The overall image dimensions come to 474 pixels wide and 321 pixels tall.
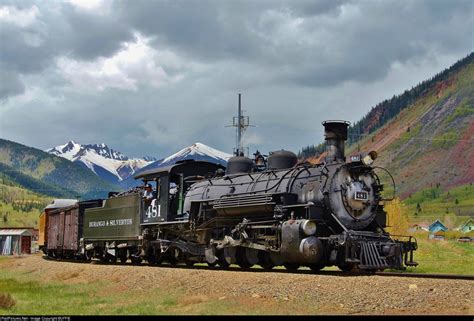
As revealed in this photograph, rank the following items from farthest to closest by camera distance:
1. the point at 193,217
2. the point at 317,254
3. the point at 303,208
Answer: the point at 193,217
the point at 303,208
the point at 317,254

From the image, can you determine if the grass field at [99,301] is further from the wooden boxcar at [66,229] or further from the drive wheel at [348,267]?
the wooden boxcar at [66,229]

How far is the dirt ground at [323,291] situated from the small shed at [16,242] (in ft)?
157

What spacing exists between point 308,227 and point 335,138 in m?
3.85

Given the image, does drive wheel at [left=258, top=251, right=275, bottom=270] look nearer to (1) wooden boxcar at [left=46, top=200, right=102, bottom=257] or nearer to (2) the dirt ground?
(2) the dirt ground

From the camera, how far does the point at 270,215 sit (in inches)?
789

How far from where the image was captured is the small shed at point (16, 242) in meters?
62.7

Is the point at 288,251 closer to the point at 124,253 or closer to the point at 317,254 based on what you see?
the point at 317,254

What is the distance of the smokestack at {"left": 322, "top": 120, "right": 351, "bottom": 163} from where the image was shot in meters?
20.4

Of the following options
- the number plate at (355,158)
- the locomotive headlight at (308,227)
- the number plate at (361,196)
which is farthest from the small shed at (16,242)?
the locomotive headlight at (308,227)

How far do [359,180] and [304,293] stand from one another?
6.77 meters

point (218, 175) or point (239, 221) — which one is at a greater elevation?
point (218, 175)

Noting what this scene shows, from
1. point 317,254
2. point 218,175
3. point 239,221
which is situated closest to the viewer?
point 317,254

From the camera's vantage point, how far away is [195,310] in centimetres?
1345

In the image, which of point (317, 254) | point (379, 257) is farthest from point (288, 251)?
point (379, 257)
